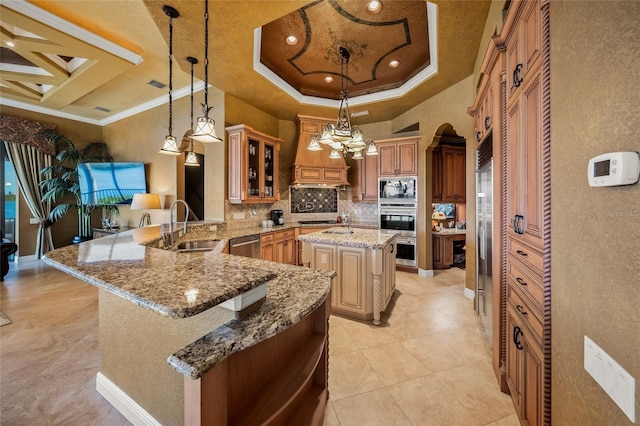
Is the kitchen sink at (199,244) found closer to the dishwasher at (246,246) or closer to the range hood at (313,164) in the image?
the dishwasher at (246,246)

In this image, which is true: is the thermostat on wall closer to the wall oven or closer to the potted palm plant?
the wall oven

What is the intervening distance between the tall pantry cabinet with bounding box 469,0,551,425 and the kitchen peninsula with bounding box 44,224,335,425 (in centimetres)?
101

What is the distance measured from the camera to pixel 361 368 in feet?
6.83

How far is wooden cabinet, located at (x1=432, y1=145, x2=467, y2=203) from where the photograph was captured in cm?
529

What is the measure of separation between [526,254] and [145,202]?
5.25 meters

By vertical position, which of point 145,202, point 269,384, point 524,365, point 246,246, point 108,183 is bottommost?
point 524,365

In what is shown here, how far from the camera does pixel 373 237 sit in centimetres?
302

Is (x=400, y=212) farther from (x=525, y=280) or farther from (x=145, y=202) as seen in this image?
(x=145, y=202)

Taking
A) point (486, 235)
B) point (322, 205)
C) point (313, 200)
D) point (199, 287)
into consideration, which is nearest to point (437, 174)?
point (322, 205)

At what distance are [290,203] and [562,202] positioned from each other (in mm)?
4882

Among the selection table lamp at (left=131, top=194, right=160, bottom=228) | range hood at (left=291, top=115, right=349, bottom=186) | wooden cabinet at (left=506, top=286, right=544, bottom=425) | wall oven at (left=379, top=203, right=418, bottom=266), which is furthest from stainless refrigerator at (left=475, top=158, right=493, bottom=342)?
table lamp at (left=131, top=194, right=160, bottom=228)

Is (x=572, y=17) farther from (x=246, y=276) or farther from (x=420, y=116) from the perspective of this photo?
(x=420, y=116)

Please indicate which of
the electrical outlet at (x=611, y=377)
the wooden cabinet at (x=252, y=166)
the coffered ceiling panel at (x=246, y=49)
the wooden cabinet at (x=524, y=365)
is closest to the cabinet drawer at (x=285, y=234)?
the wooden cabinet at (x=252, y=166)

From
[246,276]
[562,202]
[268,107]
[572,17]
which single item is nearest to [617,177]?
[562,202]
